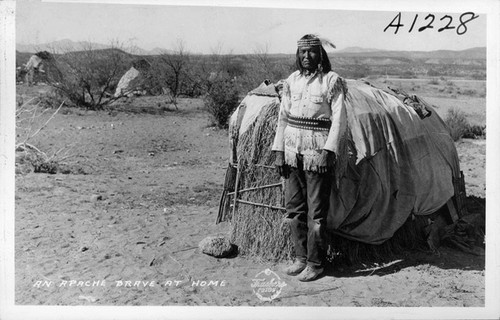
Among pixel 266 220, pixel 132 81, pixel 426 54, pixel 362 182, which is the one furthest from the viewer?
pixel 132 81

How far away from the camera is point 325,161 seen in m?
3.70

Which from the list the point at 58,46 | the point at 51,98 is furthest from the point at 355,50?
the point at 51,98

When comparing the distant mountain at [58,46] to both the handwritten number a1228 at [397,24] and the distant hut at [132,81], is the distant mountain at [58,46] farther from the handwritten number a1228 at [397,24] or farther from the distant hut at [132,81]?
the distant hut at [132,81]

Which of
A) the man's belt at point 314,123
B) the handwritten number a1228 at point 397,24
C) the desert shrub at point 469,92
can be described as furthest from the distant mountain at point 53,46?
the desert shrub at point 469,92

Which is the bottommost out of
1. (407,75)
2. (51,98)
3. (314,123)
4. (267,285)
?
(267,285)

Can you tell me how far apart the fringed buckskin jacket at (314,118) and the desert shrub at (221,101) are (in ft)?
16.4

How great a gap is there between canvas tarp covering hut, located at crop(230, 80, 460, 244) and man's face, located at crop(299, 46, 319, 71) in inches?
21.1

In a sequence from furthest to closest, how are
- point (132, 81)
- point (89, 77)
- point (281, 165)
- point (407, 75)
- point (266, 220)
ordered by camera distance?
1. point (132, 81)
2. point (89, 77)
3. point (407, 75)
4. point (266, 220)
5. point (281, 165)

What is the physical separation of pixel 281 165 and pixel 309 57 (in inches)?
32.9

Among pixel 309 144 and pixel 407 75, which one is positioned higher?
pixel 407 75

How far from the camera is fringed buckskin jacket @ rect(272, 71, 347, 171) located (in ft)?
12.1

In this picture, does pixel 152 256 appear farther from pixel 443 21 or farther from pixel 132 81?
pixel 132 81

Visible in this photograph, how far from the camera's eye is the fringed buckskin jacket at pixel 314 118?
369cm

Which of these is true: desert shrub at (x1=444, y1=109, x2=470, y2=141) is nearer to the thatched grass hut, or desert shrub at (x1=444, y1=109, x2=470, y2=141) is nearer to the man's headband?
the thatched grass hut
